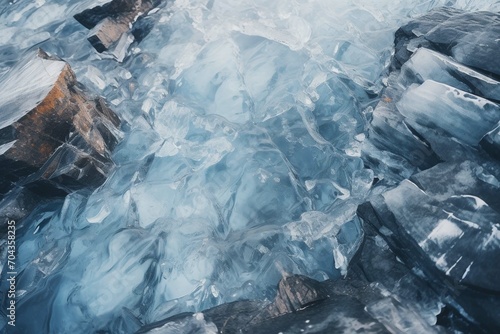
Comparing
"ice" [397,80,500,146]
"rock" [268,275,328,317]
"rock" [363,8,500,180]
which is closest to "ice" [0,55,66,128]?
"rock" [268,275,328,317]

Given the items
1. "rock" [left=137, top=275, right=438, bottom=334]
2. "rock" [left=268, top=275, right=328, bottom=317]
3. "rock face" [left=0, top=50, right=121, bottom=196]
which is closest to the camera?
"rock" [left=137, top=275, right=438, bottom=334]

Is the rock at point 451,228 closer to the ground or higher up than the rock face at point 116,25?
closer to the ground

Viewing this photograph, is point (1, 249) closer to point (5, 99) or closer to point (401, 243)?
point (5, 99)

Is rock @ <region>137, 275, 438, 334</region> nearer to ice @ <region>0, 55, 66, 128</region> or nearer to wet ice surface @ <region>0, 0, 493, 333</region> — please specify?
wet ice surface @ <region>0, 0, 493, 333</region>

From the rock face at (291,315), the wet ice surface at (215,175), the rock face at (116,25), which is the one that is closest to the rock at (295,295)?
the rock face at (291,315)

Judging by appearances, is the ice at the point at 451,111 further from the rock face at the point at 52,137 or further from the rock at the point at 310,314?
the rock face at the point at 52,137

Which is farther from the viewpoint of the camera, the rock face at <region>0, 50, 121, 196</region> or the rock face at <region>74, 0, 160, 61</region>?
the rock face at <region>74, 0, 160, 61</region>
